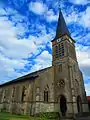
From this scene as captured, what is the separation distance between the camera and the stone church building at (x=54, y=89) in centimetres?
2867


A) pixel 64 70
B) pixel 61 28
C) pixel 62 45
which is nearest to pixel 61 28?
pixel 61 28

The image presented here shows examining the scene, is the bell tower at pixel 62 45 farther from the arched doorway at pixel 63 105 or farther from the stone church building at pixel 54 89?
the arched doorway at pixel 63 105

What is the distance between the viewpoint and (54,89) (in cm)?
3262

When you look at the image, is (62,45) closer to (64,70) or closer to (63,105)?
(64,70)

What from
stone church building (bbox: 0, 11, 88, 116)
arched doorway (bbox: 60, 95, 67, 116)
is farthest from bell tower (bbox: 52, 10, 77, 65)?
arched doorway (bbox: 60, 95, 67, 116)

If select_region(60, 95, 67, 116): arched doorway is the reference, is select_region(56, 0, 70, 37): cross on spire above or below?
above

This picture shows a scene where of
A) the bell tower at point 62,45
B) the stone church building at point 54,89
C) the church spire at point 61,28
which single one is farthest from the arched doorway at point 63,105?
the church spire at point 61,28

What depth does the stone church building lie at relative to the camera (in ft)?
94.1

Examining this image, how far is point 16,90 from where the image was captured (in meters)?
33.8

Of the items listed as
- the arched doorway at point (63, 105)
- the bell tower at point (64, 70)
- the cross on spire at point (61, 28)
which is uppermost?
the cross on spire at point (61, 28)

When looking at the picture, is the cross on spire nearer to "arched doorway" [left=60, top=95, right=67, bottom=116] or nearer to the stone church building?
the stone church building

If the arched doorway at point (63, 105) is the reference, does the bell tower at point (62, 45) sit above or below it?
above

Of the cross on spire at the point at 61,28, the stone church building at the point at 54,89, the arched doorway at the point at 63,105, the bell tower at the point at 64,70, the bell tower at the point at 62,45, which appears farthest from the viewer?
the cross on spire at the point at 61,28

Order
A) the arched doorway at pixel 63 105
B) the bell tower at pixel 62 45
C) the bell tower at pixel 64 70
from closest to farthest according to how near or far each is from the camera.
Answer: the bell tower at pixel 64 70
the arched doorway at pixel 63 105
the bell tower at pixel 62 45
